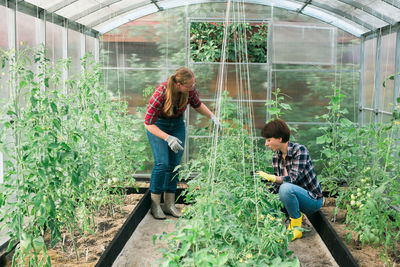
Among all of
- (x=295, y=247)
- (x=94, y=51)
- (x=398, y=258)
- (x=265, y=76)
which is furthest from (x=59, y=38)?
(x=398, y=258)

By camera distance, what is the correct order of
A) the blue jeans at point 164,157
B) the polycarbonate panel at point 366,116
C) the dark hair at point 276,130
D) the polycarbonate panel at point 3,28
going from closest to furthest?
the dark hair at point 276,130 → the polycarbonate panel at point 3,28 → the blue jeans at point 164,157 → the polycarbonate panel at point 366,116

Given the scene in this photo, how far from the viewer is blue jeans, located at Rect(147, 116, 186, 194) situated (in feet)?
10.5

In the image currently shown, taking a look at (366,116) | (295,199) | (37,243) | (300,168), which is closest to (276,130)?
(300,168)

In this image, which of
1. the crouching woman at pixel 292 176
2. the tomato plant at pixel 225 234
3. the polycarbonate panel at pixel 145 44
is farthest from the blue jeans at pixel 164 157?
the polycarbonate panel at pixel 145 44

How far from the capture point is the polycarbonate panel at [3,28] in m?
2.81

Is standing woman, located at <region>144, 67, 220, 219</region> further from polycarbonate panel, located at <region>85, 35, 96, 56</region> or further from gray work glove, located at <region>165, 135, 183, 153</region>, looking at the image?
polycarbonate panel, located at <region>85, 35, 96, 56</region>

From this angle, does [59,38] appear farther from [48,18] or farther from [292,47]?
[292,47]

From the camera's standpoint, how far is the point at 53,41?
12.3ft

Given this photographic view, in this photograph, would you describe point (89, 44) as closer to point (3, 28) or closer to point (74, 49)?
point (74, 49)

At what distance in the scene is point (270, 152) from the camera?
3934 mm

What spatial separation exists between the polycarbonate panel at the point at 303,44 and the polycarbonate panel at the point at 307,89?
175 mm

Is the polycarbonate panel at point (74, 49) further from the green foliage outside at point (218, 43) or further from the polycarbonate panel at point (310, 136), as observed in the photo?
the polycarbonate panel at point (310, 136)

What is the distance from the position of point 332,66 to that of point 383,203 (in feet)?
9.04

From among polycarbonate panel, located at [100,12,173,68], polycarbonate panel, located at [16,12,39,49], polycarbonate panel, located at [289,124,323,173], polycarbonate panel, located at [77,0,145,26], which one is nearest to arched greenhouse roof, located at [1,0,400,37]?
polycarbonate panel, located at [77,0,145,26]
